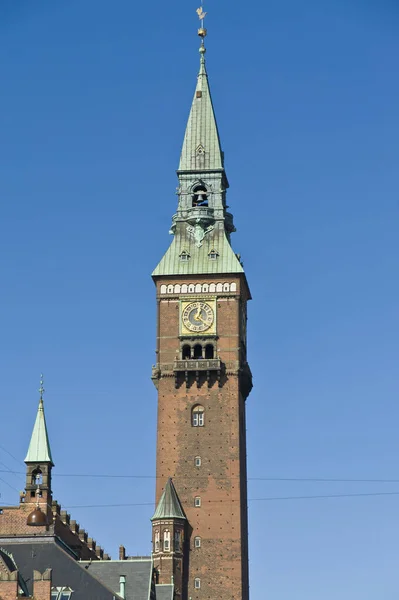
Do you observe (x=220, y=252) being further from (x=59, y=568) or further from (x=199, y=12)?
(x=59, y=568)

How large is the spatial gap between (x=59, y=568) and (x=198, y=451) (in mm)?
20816

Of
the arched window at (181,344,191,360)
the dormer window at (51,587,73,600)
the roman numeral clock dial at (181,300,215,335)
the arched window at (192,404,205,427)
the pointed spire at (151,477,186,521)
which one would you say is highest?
the roman numeral clock dial at (181,300,215,335)

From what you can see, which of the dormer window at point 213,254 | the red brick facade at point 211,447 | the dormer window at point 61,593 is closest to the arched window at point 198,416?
the red brick facade at point 211,447

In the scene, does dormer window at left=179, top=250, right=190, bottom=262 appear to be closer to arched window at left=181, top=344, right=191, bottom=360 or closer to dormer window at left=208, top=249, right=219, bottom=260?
dormer window at left=208, top=249, right=219, bottom=260

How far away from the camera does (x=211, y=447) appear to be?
115625mm

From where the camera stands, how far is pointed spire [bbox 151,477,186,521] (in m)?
112

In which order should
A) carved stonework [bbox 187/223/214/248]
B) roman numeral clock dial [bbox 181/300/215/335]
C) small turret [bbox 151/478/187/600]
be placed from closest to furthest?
small turret [bbox 151/478/187/600] < roman numeral clock dial [bbox 181/300/215/335] < carved stonework [bbox 187/223/214/248]

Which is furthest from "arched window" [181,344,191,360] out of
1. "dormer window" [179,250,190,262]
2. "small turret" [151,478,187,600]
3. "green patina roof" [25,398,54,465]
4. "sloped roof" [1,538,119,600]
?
"sloped roof" [1,538,119,600]

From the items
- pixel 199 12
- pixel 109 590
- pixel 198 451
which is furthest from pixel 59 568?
pixel 199 12

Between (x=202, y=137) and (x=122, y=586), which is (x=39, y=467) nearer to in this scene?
(x=122, y=586)

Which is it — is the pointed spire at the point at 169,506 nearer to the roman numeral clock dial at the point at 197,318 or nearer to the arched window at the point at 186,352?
the arched window at the point at 186,352

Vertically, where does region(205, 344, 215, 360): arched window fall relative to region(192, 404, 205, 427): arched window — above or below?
above

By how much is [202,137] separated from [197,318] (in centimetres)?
1608

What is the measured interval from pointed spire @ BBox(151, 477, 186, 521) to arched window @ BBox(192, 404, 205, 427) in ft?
16.3
